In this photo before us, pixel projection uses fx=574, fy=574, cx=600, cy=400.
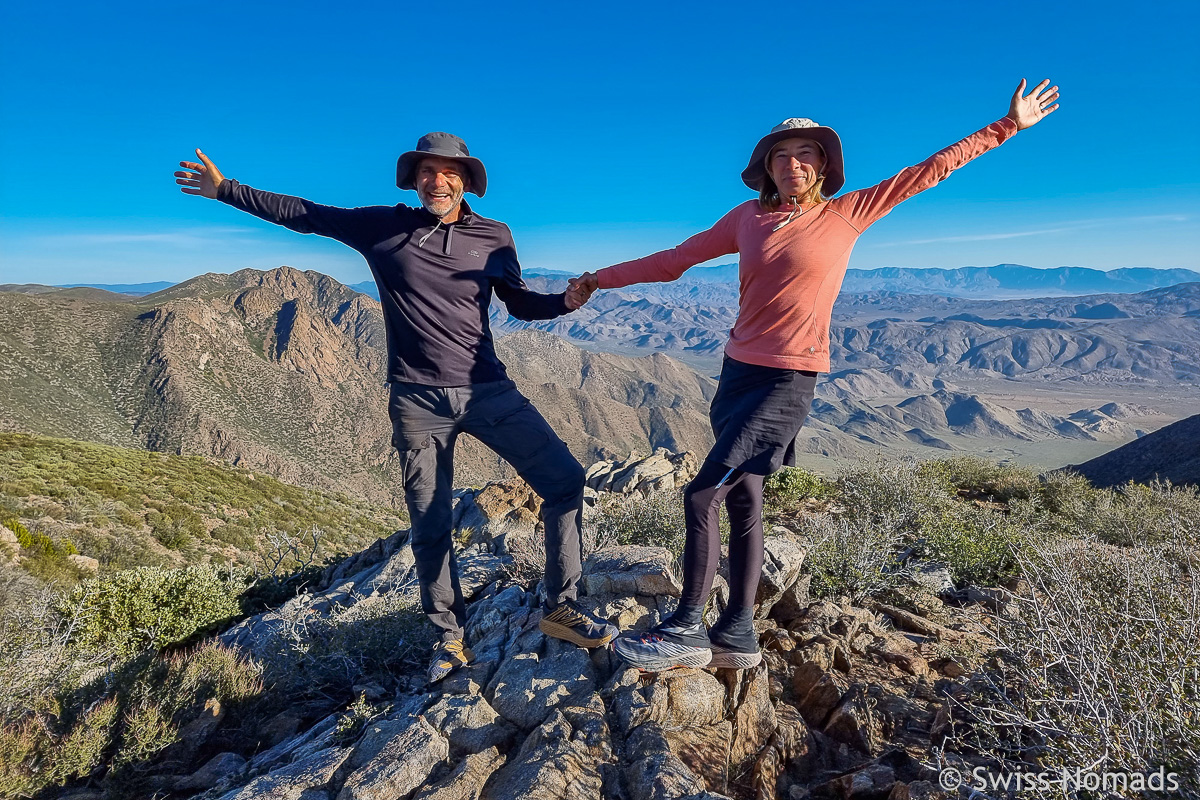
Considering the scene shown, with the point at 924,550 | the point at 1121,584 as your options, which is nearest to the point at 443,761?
the point at 1121,584

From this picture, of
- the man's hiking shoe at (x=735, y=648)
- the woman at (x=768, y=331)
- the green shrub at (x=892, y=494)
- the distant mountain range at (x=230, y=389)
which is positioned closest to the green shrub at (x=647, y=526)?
the man's hiking shoe at (x=735, y=648)

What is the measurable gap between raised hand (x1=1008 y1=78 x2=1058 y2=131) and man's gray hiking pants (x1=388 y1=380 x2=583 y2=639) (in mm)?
2810

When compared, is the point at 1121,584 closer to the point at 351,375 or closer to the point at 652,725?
the point at 652,725

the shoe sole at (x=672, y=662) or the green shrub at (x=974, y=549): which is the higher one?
the shoe sole at (x=672, y=662)

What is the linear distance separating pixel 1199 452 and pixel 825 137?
2828cm

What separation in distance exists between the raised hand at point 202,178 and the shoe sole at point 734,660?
376 centimetres

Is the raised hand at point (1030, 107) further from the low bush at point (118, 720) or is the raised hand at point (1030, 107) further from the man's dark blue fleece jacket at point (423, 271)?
the low bush at point (118, 720)

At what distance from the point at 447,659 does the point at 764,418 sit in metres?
2.21

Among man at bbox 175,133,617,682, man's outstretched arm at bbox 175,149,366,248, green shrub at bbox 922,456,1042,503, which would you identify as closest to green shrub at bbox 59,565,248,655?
man at bbox 175,133,617,682

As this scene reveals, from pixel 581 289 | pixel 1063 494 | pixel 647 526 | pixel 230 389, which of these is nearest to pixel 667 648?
pixel 581 289

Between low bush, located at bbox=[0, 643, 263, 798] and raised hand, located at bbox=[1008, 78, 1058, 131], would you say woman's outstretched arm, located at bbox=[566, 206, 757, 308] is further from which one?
low bush, located at bbox=[0, 643, 263, 798]

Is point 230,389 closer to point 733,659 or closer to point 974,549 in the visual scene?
point 974,549

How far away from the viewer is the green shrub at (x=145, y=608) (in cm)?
457

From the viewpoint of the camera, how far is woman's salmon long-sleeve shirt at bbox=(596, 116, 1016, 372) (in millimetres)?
2555
